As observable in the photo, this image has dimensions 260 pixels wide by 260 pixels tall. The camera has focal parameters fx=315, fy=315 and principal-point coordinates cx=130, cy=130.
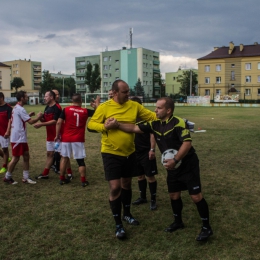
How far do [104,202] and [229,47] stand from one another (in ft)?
247

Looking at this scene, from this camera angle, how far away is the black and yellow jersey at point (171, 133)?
4.04 metres

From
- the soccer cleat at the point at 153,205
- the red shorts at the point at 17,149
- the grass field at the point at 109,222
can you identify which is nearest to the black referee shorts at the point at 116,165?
the grass field at the point at 109,222

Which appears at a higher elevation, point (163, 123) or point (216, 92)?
point (216, 92)

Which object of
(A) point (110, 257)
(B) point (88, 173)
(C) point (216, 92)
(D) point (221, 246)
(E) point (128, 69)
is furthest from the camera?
(E) point (128, 69)

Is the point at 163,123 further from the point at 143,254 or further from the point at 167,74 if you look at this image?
the point at 167,74

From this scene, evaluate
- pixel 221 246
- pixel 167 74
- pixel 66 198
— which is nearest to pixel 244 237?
pixel 221 246

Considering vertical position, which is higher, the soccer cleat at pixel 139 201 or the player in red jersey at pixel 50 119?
the player in red jersey at pixel 50 119

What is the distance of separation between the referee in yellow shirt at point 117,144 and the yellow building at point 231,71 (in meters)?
68.9

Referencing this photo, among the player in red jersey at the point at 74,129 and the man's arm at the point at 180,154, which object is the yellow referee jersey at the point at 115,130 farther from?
the player in red jersey at the point at 74,129

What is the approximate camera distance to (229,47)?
243 ft

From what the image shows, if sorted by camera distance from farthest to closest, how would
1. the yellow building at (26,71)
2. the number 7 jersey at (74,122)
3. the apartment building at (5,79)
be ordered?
the yellow building at (26,71)
the apartment building at (5,79)
the number 7 jersey at (74,122)

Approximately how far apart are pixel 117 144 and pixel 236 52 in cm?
7660

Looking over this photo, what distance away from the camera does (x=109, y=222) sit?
483 cm

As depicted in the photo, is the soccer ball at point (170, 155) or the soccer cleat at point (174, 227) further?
the soccer cleat at point (174, 227)
